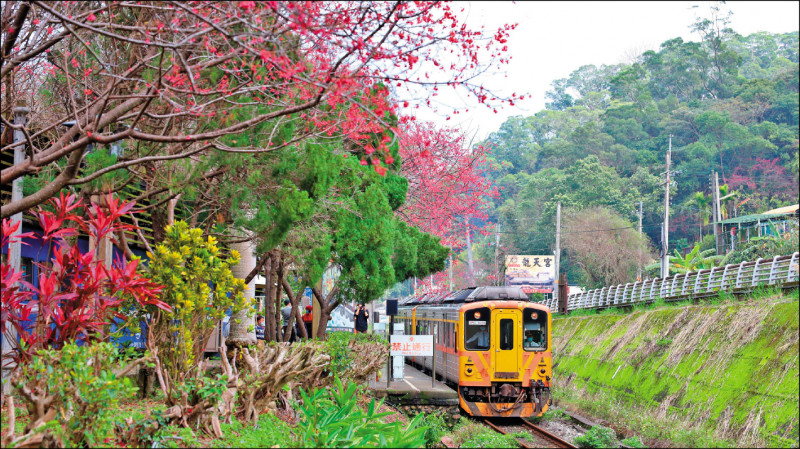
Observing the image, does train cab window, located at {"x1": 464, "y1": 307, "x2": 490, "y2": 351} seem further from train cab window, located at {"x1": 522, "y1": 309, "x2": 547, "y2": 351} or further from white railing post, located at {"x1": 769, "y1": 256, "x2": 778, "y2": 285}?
white railing post, located at {"x1": 769, "y1": 256, "x2": 778, "y2": 285}

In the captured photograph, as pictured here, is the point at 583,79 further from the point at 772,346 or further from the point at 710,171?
the point at 772,346

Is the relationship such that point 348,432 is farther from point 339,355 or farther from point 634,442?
point 634,442

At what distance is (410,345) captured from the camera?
50.4 ft

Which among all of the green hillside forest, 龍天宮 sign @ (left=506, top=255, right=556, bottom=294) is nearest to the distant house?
the green hillside forest

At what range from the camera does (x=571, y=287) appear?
163 ft

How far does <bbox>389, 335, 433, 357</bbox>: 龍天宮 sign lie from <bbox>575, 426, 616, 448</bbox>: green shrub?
13.3 ft

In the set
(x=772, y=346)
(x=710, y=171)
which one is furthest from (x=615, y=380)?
(x=710, y=171)

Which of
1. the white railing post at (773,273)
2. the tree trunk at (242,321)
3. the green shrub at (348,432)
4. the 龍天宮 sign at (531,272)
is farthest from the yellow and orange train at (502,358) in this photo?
the 龍天宮 sign at (531,272)

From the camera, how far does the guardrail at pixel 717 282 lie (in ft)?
48.2

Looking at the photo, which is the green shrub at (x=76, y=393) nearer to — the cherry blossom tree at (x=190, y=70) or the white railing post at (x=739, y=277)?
the cherry blossom tree at (x=190, y=70)

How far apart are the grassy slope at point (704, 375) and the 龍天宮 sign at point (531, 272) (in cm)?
2543

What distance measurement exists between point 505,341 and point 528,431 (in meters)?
1.81

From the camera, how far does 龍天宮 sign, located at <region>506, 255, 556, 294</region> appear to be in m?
46.0

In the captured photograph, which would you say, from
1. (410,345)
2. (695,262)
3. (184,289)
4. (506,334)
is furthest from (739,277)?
(695,262)
